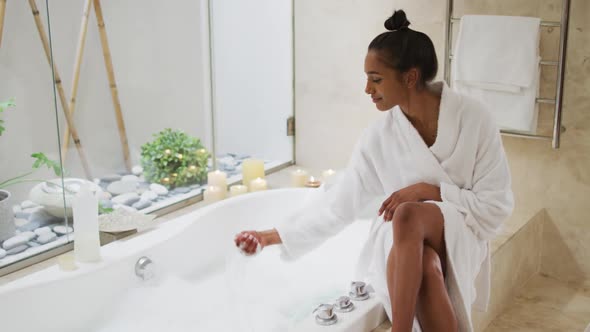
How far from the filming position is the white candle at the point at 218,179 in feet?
10.2

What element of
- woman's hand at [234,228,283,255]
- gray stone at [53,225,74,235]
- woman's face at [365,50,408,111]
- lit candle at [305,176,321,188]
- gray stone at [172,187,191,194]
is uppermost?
woman's face at [365,50,408,111]

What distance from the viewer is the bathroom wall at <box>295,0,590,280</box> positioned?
272 centimetres

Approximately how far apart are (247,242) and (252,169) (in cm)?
131

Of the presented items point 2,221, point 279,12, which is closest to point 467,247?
point 2,221

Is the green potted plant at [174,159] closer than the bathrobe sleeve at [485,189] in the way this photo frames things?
No

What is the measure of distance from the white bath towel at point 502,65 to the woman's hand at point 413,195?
A: 0.86m

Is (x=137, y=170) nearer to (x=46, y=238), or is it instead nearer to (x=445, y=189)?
(x=46, y=238)

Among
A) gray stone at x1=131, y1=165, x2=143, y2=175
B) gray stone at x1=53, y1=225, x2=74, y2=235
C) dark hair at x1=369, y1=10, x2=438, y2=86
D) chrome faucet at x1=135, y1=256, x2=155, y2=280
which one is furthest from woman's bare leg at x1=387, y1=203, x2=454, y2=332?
gray stone at x1=131, y1=165, x2=143, y2=175

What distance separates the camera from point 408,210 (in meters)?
1.87

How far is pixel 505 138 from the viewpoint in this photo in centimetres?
292

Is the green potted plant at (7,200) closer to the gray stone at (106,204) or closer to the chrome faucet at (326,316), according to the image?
the gray stone at (106,204)

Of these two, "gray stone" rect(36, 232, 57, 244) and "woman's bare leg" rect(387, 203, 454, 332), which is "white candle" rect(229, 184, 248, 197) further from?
"woman's bare leg" rect(387, 203, 454, 332)

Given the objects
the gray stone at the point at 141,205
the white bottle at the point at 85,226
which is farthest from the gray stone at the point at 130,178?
the white bottle at the point at 85,226

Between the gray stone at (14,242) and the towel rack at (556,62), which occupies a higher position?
the towel rack at (556,62)
